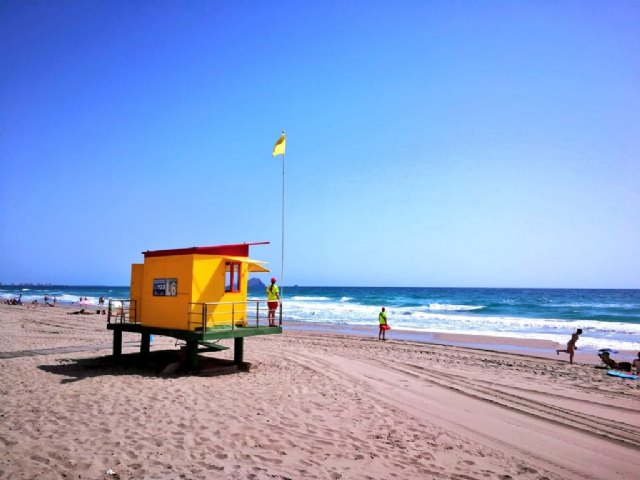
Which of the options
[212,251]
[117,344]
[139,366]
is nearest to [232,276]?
[212,251]

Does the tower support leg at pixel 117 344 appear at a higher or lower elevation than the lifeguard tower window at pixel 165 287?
lower

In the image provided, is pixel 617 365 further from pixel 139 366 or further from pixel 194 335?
pixel 139 366

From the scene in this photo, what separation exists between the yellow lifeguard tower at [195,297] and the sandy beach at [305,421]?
1.28 meters

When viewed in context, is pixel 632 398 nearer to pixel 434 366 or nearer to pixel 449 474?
pixel 434 366

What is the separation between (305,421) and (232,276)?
19.9 ft

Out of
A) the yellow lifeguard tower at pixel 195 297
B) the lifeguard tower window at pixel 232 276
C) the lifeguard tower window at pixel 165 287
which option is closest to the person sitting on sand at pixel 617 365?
the yellow lifeguard tower at pixel 195 297

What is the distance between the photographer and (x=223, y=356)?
1667 centimetres

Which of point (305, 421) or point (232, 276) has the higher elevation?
point (232, 276)

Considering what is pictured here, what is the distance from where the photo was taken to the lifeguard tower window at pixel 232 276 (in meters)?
13.5

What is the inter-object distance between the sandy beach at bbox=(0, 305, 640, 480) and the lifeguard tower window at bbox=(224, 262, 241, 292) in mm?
2477

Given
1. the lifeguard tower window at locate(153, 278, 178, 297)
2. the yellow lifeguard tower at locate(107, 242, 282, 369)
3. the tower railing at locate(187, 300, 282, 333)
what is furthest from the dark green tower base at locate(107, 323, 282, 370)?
the lifeguard tower window at locate(153, 278, 178, 297)

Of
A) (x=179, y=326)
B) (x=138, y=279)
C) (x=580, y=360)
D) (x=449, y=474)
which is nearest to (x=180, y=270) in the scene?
(x=179, y=326)

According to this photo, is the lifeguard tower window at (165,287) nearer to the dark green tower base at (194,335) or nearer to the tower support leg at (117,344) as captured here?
the dark green tower base at (194,335)

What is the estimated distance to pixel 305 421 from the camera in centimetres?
858
